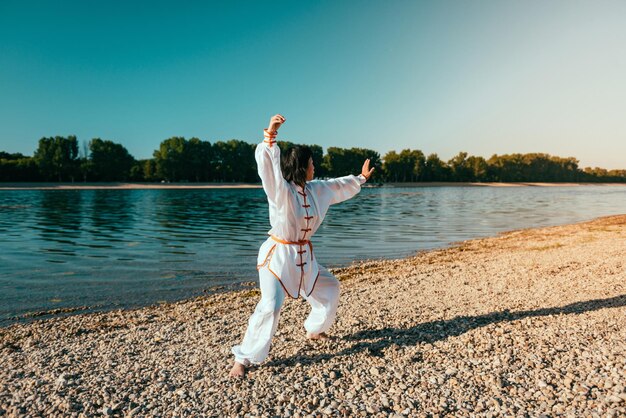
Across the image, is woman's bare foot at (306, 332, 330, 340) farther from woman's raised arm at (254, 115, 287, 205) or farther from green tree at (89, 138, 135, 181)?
green tree at (89, 138, 135, 181)

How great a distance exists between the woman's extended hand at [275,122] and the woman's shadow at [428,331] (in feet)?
9.52

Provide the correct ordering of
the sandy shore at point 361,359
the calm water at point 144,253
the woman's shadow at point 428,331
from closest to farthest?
the sandy shore at point 361,359 < the woman's shadow at point 428,331 < the calm water at point 144,253

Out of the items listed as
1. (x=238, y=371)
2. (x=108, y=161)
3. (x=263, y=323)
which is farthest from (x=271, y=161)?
(x=108, y=161)

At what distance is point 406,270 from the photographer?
12641 millimetres

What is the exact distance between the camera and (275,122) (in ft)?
15.9

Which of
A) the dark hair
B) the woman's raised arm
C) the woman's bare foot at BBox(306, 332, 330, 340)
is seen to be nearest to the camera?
the woman's raised arm

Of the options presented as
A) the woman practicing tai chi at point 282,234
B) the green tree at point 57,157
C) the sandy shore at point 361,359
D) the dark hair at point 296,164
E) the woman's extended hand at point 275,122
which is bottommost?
the sandy shore at point 361,359

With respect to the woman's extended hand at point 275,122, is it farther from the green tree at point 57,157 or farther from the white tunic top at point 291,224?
A: the green tree at point 57,157

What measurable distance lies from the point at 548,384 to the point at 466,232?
2112cm

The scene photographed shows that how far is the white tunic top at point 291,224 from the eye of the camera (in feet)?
16.1

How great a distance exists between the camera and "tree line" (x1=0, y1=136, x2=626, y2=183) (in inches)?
4333

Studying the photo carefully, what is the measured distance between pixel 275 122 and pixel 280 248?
1460 mm

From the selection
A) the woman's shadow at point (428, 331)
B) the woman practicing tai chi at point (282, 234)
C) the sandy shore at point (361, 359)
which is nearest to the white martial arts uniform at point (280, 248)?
the woman practicing tai chi at point (282, 234)

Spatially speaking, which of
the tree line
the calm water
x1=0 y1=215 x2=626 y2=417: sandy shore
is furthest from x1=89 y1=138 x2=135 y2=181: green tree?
x1=0 y1=215 x2=626 y2=417: sandy shore
